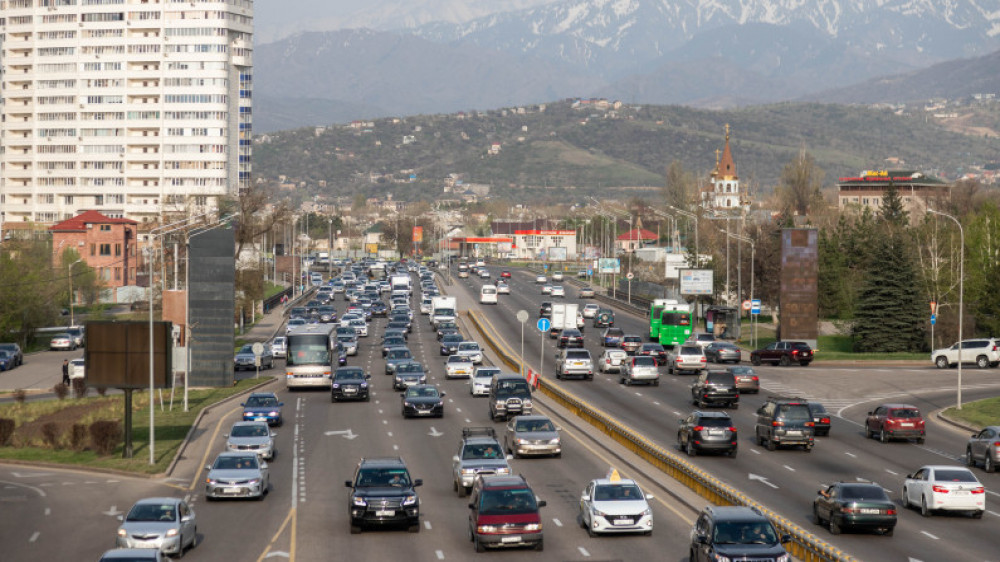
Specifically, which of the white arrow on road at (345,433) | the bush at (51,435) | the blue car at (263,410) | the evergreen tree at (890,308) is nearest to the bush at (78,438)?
the bush at (51,435)

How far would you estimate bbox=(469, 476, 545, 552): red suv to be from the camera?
1044 inches

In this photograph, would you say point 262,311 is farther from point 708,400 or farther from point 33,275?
point 708,400

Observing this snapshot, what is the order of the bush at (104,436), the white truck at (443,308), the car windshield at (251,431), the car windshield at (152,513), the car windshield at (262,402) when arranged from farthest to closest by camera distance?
the white truck at (443,308)
the car windshield at (262,402)
the bush at (104,436)
the car windshield at (251,431)
the car windshield at (152,513)

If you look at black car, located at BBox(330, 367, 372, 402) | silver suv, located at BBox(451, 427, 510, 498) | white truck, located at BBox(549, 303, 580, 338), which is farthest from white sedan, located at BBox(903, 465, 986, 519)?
white truck, located at BBox(549, 303, 580, 338)

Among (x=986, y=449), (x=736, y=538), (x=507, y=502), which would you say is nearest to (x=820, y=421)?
(x=986, y=449)

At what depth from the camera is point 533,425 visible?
4056 centimetres

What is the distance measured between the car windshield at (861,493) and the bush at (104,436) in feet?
84.3

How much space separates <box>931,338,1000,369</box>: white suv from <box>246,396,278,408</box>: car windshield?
4097 cm

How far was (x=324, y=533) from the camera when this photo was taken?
2942 cm

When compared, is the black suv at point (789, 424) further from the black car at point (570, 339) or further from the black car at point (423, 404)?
the black car at point (570, 339)

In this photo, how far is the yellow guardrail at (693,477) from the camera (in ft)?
79.7

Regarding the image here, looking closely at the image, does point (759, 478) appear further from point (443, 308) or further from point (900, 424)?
point (443, 308)

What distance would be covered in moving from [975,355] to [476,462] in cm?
4812

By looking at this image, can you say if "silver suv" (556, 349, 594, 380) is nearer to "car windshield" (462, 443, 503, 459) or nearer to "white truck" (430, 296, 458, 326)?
"white truck" (430, 296, 458, 326)
